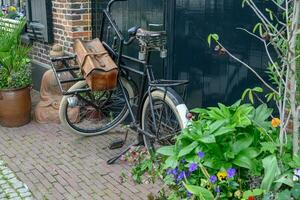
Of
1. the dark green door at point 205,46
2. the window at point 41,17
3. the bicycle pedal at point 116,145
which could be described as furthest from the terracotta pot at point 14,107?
the dark green door at point 205,46

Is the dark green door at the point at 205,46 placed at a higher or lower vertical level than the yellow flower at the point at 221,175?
higher

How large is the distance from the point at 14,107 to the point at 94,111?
1022mm

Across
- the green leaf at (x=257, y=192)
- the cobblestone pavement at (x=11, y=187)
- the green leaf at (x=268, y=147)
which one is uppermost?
the green leaf at (x=268, y=147)

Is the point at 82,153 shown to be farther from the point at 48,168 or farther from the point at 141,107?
the point at 141,107

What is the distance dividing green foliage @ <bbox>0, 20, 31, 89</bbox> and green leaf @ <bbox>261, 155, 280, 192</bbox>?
377 centimetres

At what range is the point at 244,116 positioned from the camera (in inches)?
106

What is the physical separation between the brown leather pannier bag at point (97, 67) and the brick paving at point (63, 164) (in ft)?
2.52

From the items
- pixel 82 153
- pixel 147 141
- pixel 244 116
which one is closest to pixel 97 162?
pixel 82 153

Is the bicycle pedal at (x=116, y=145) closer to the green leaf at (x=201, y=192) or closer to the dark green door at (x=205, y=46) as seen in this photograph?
the dark green door at (x=205, y=46)

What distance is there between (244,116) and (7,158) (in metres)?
2.86

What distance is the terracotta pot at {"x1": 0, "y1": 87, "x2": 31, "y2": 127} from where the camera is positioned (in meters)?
5.38

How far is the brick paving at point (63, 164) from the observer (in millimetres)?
3803

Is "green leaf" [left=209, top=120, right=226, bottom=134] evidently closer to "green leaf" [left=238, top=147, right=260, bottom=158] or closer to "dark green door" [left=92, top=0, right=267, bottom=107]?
"green leaf" [left=238, top=147, right=260, bottom=158]

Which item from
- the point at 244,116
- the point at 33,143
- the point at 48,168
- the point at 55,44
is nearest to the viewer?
the point at 244,116
